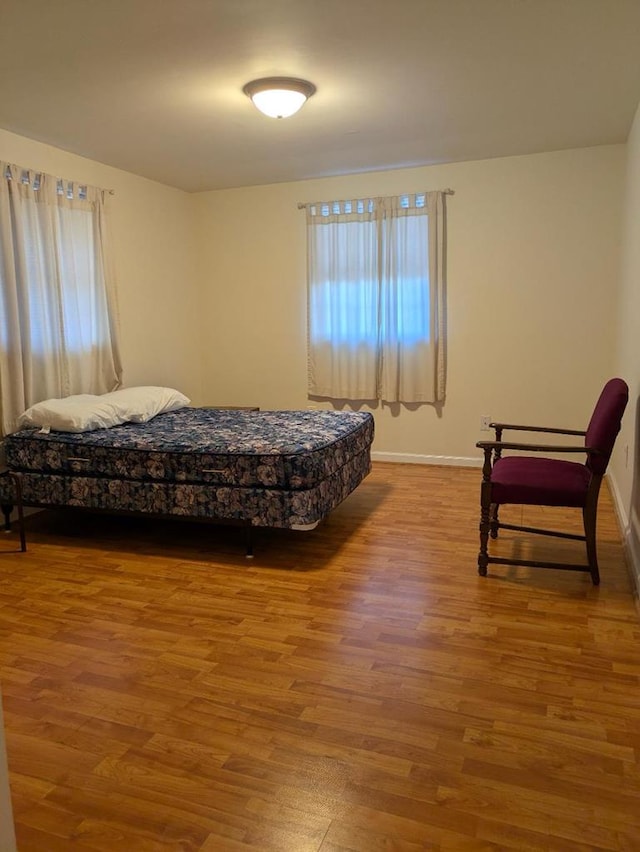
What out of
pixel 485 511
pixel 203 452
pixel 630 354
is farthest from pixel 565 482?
pixel 203 452

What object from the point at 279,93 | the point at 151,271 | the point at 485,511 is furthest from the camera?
the point at 151,271

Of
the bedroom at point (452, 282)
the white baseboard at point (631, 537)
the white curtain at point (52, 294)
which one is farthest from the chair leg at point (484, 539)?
the white curtain at point (52, 294)

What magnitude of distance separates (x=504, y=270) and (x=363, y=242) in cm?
120

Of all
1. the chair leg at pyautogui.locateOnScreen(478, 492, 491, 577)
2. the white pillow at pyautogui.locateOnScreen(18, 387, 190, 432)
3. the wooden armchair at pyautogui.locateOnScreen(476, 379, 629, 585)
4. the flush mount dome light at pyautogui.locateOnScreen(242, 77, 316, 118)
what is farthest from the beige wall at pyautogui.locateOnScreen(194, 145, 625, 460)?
the chair leg at pyautogui.locateOnScreen(478, 492, 491, 577)

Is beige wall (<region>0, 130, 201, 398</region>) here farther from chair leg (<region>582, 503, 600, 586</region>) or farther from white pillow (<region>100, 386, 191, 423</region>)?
chair leg (<region>582, 503, 600, 586</region>)

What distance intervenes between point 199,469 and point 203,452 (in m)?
0.10

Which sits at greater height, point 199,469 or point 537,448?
point 537,448

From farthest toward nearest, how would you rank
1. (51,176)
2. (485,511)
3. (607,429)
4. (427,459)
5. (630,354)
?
(427,459), (51,176), (630,354), (485,511), (607,429)

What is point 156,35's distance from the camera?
102 inches

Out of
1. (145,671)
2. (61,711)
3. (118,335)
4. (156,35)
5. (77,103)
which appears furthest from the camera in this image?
(118,335)

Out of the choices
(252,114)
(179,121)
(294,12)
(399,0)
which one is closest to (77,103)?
(179,121)

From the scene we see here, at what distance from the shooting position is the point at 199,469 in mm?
3373

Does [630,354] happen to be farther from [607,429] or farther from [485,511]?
[485,511]

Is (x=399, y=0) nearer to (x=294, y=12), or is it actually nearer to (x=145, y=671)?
(x=294, y=12)
